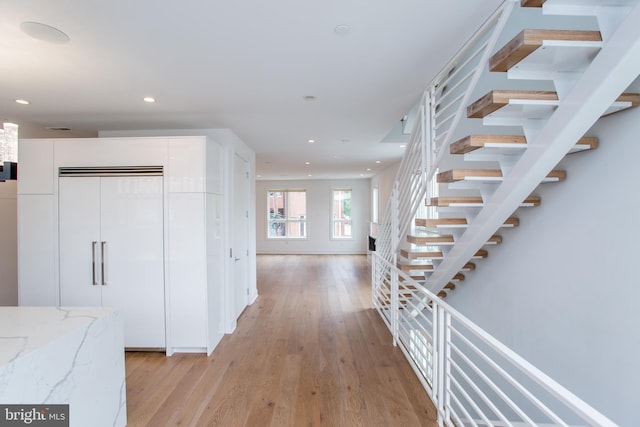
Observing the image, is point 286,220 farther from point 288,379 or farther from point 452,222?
point 452,222

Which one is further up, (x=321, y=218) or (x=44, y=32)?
(x=44, y=32)

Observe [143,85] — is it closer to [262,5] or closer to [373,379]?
[262,5]

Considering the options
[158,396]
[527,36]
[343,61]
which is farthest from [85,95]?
[527,36]

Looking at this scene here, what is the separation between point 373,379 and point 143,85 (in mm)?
3041

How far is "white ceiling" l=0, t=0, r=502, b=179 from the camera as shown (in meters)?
1.56

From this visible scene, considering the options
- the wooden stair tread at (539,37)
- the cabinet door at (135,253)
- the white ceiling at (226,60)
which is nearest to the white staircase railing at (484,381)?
the wooden stair tread at (539,37)

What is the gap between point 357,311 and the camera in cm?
441

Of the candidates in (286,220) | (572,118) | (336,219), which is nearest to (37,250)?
(572,118)

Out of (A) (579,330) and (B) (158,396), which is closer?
(A) (579,330)

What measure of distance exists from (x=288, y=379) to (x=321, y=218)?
7.69m

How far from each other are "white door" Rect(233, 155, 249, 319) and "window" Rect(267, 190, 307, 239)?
18.6ft

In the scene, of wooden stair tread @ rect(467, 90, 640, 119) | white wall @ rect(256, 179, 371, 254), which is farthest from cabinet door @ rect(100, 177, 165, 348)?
white wall @ rect(256, 179, 371, 254)

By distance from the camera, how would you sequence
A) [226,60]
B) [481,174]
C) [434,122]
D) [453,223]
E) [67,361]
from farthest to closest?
[434,122] → [453,223] → [226,60] → [481,174] → [67,361]

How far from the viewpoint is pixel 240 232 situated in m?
4.24
